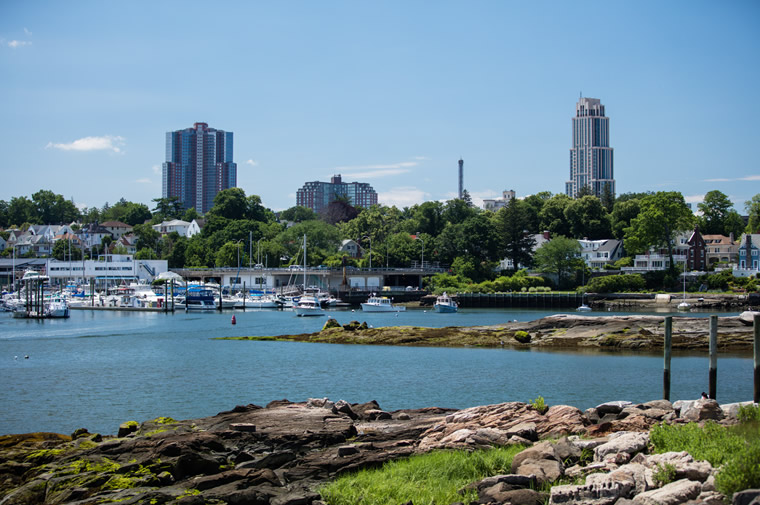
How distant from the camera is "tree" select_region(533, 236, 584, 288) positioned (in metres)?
115

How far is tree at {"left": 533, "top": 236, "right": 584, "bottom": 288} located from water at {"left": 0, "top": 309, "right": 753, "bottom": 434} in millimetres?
69905

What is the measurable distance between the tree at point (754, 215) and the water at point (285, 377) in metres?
101

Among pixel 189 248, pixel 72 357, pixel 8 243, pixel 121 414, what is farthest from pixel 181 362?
pixel 8 243

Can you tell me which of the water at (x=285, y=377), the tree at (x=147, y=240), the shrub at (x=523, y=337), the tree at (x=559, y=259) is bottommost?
the water at (x=285, y=377)

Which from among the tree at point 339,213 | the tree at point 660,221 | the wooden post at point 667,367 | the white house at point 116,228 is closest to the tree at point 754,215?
the tree at point 660,221

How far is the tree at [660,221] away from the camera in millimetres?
108438

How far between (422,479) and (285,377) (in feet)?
76.9

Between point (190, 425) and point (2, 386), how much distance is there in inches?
747

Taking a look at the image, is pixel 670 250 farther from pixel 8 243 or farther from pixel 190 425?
pixel 8 243

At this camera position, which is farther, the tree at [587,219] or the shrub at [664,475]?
the tree at [587,219]

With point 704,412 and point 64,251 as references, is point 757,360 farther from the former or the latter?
point 64,251

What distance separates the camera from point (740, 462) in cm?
1127

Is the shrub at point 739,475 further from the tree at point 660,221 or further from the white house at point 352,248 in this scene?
the white house at point 352,248

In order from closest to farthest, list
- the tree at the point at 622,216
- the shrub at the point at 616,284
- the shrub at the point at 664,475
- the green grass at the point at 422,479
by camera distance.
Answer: the shrub at the point at 664,475 → the green grass at the point at 422,479 → the shrub at the point at 616,284 → the tree at the point at 622,216
